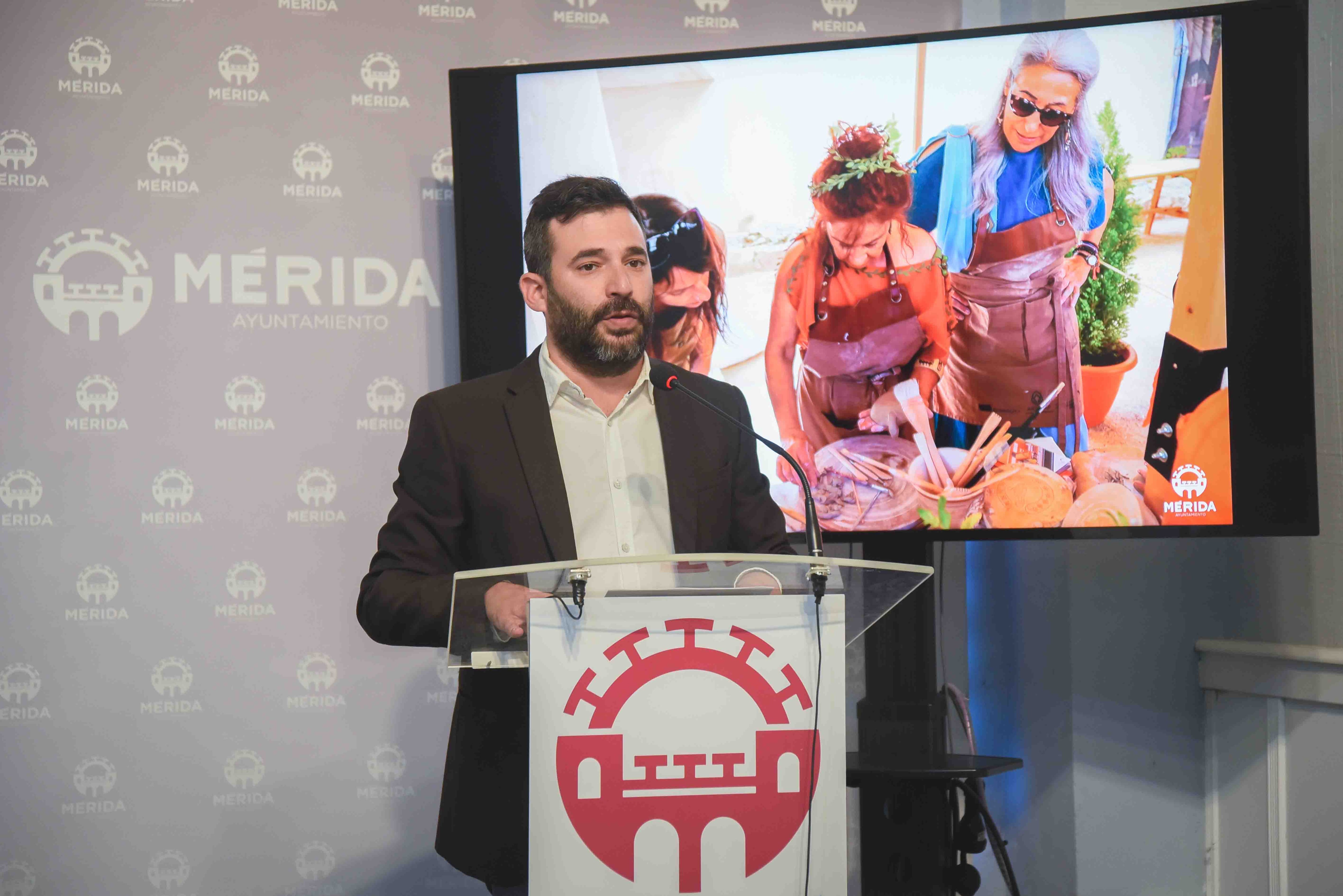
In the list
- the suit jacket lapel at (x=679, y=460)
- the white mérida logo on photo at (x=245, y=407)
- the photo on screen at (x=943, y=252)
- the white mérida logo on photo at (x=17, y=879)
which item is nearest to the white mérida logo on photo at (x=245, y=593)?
the white mérida logo on photo at (x=245, y=407)

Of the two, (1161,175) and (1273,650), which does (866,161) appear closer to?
(1161,175)

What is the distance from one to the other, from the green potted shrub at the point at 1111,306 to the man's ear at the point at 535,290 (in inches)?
55.7

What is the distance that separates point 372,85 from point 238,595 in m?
1.52

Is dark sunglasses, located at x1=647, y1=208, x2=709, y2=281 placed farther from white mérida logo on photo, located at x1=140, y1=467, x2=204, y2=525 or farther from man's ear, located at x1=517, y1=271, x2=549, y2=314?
white mérida logo on photo, located at x1=140, y1=467, x2=204, y2=525

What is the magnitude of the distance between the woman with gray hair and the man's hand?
5.35ft

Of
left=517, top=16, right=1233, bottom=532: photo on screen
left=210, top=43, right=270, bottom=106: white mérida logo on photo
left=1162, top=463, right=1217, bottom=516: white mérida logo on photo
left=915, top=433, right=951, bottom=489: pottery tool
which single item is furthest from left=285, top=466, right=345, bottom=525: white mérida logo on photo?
left=1162, top=463, right=1217, bottom=516: white mérida logo on photo

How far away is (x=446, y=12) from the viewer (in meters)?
3.25

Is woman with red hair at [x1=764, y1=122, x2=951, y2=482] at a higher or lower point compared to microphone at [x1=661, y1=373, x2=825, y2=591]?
A: higher

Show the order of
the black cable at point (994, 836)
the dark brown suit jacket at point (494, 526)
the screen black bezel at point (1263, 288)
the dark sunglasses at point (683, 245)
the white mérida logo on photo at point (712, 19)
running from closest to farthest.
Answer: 1. the dark brown suit jacket at point (494, 526)
2. the black cable at point (994, 836)
3. the screen black bezel at point (1263, 288)
4. the dark sunglasses at point (683, 245)
5. the white mérida logo on photo at point (712, 19)

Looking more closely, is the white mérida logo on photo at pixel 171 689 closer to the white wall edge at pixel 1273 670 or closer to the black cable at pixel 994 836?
the black cable at pixel 994 836

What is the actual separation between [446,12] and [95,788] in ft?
7.88

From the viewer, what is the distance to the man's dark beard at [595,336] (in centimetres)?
206

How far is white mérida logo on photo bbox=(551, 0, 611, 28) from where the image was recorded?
10.8ft

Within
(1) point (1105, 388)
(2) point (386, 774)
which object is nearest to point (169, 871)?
(2) point (386, 774)
